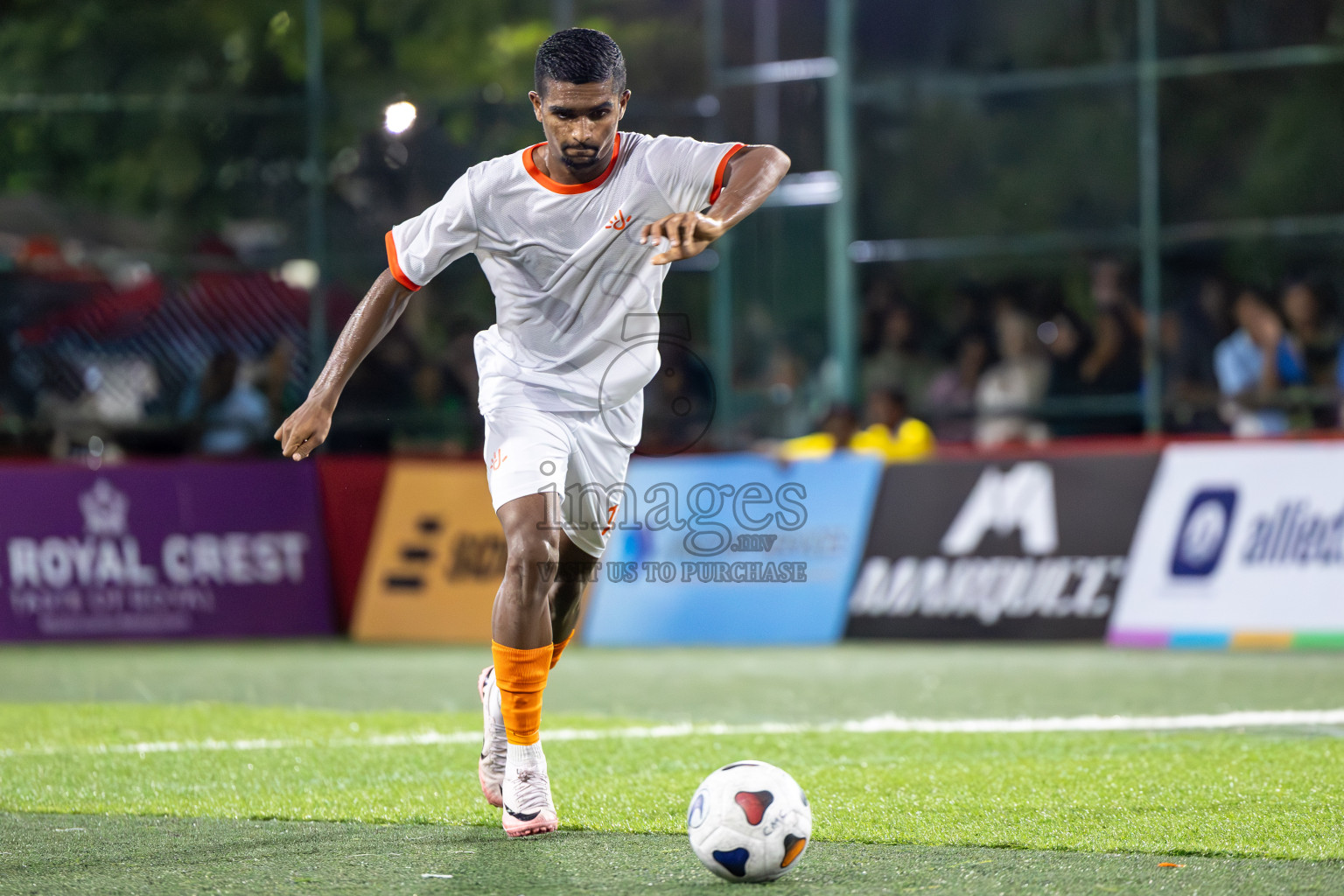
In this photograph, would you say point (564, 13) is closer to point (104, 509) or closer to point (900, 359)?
point (900, 359)

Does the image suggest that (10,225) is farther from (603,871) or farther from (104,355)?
(603,871)

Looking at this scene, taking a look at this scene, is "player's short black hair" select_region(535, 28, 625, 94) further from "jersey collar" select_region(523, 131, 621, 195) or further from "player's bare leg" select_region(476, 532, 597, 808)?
"player's bare leg" select_region(476, 532, 597, 808)

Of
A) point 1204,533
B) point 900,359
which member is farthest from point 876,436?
point 1204,533

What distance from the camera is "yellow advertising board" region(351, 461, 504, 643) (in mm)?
12984

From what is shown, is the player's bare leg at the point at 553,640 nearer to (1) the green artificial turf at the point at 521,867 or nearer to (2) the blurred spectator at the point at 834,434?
(1) the green artificial turf at the point at 521,867

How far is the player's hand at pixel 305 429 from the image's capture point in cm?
532

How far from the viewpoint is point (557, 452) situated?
5.47 metres

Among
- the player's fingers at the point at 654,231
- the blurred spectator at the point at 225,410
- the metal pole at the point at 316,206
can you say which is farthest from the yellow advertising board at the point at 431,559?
the player's fingers at the point at 654,231

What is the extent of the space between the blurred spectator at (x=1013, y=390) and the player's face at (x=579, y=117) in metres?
9.59

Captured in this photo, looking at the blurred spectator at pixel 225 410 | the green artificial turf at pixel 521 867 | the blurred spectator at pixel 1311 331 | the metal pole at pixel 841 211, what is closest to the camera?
the green artificial turf at pixel 521 867

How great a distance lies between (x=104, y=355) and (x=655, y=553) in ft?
18.7

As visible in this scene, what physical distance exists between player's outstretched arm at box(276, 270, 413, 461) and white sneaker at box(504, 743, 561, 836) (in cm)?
114

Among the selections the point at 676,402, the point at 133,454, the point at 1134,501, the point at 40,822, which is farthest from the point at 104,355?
the point at 40,822

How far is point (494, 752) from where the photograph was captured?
5.54 metres
